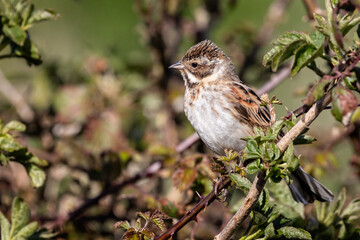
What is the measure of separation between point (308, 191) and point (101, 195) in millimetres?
1034

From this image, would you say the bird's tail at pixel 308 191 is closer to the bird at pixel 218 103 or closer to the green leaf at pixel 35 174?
the bird at pixel 218 103

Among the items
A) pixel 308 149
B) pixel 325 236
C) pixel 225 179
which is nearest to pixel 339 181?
pixel 308 149

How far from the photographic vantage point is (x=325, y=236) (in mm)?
2258

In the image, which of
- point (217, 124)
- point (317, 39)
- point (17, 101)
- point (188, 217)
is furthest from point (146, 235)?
point (17, 101)

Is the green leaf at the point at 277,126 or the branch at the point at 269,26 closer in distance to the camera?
the green leaf at the point at 277,126

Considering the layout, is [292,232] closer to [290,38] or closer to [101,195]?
[290,38]

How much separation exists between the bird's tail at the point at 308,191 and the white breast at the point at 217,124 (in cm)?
46

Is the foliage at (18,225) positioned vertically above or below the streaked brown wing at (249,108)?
above

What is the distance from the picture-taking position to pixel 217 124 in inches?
121

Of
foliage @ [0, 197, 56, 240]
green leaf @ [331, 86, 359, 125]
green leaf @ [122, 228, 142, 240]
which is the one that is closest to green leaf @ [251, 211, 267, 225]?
green leaf @ [122, 228, 142, 240]

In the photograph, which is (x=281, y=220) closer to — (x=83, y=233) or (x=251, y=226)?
(x=251, y=226)

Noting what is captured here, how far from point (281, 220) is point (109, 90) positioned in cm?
198

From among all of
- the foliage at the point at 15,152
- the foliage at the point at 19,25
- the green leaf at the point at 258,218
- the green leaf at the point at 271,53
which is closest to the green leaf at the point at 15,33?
the foliage at the point at 19,25

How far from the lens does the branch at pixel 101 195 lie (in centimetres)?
276
